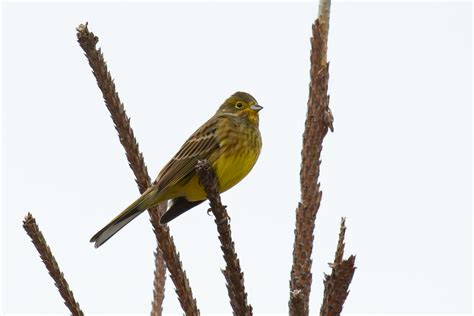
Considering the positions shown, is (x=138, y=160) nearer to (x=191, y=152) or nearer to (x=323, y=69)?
(x=323, y=69)

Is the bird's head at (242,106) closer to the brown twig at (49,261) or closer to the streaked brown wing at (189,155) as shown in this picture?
the streaked brown wing at (189,155)

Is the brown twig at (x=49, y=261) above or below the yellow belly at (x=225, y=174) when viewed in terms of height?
below

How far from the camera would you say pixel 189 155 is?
6.19 metres

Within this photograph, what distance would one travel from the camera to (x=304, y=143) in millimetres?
3834

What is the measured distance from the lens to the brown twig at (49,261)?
3.21 metres

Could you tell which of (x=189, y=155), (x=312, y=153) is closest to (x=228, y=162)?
(x=189, y=155)

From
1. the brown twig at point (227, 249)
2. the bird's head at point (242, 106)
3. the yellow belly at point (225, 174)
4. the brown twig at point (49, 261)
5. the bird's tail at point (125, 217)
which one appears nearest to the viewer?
the brown twig at point (227, 249)

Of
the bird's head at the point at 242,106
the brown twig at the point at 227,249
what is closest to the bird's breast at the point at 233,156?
the bird's head at the point at 242,106

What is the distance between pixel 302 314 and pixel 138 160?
5.93 feet

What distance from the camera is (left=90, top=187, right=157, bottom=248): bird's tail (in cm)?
504

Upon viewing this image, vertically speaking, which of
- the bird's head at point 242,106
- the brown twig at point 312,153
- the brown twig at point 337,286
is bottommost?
the brown twig at point 337,286

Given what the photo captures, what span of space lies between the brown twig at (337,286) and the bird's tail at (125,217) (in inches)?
76.0

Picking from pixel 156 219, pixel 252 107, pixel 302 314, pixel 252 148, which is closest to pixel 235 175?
pixel 252 148

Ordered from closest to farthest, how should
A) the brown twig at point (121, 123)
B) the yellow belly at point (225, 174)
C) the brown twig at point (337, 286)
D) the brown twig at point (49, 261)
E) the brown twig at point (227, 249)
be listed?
the brown twig at point (337, 286) < the brown twig at point (227, 249) < the brown twig at point (49, 261) < the brown twig at point (121, 123) < the yellow belly at point (225, 174)
